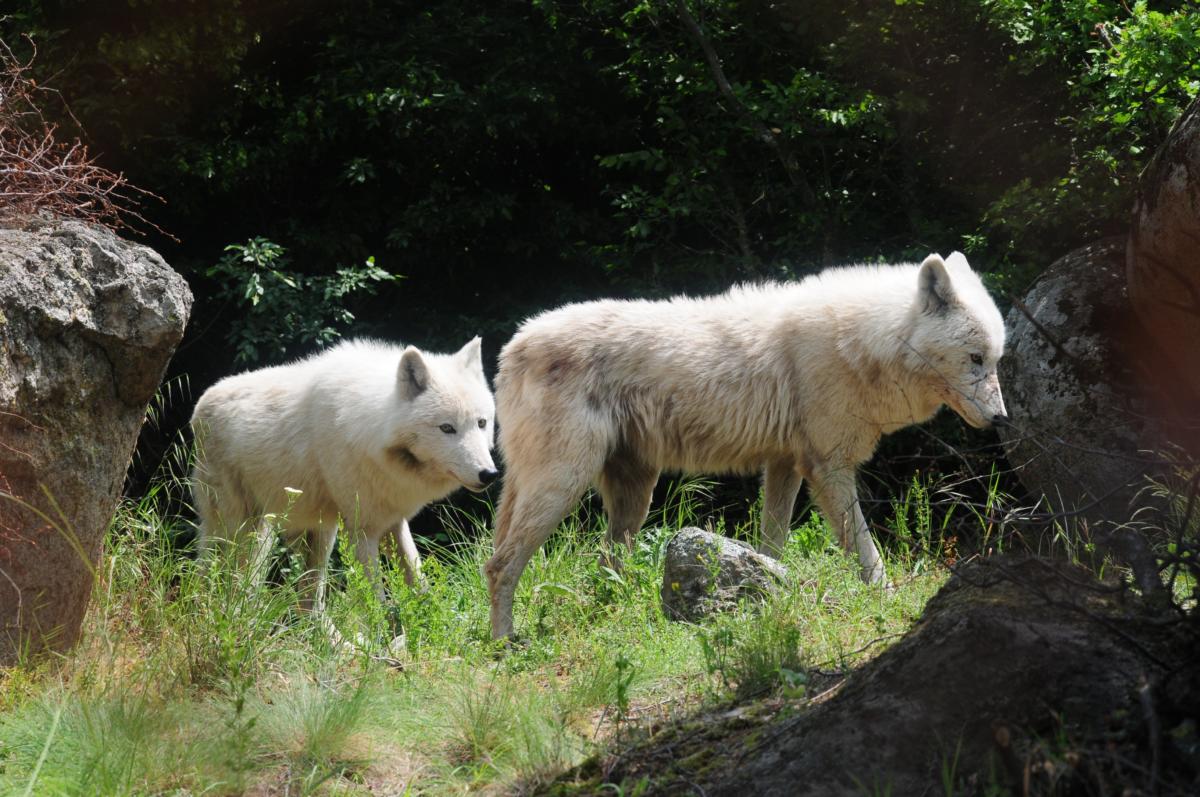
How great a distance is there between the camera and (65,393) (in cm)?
461

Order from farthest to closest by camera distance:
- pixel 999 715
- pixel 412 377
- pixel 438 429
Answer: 1. pixel 412 377
2. pixel 438 429
3. pixel 999 715

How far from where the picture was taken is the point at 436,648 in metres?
5.23

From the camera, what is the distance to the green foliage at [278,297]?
368 inches

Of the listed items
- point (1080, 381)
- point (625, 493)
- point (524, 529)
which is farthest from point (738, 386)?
point (1080, 381)

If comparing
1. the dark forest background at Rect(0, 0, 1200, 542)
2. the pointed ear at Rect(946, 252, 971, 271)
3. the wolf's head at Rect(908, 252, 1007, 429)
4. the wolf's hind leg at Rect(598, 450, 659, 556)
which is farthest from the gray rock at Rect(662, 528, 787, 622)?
the dark forest background at Rect(0, 0, 1200, 542)

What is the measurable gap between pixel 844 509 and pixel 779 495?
2.33 ft

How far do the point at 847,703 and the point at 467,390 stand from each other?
4.14 m

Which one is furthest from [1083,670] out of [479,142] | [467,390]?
[479,142]

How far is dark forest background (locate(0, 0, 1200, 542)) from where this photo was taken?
931 centimetres

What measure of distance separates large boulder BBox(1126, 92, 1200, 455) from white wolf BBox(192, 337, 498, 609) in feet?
12.1

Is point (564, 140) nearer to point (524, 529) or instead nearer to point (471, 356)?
point (471, 356)

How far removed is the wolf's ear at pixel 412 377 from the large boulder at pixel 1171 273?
383 centimetres

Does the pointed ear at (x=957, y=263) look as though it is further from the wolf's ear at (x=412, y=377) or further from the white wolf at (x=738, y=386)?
the wolf's ear at (x=412, y=377)

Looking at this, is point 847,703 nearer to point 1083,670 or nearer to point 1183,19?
point 1083,670
